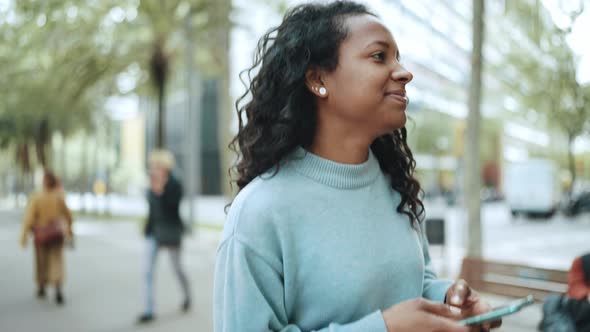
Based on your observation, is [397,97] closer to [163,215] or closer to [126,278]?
[163,215]

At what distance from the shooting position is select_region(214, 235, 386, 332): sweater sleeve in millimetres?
1228

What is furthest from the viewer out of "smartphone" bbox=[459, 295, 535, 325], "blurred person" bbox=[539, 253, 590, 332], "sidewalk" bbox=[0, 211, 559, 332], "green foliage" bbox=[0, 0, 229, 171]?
"green foliage" bbox=[0, 0, 229, 171]

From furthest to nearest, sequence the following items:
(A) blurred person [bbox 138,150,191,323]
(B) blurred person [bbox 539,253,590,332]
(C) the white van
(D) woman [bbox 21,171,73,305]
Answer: (C) the white van
(D) woman [bbox 21,171,73,305]
(A) blurred person [bbox 138,150,191,323]
(B) blurred person [bbox 539,253,590,332]

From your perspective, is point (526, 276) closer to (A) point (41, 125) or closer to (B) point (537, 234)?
(B) point (537, 234)

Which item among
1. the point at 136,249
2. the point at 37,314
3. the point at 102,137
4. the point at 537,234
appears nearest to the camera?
the point at 37,314

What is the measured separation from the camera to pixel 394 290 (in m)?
1.38

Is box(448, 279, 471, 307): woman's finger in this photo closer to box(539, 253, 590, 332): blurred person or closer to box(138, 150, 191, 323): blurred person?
box(539, 253, 590, 332): blurred person

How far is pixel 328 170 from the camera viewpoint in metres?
1.41

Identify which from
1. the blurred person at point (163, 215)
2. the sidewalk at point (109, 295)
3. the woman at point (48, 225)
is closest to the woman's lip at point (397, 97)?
the sidewalk at point (109, 295)

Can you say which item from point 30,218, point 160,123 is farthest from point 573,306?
point 160,123

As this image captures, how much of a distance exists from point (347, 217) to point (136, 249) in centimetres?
1345

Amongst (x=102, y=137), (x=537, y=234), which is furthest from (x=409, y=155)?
(x=102, y=137)

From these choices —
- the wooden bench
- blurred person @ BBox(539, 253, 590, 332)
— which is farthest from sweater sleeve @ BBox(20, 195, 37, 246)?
blurred person @ BBox(539, 253, 590, 332)

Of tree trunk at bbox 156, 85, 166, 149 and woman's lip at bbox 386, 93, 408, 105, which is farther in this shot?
tree trunk at bbox 156, 85, 166, 149
